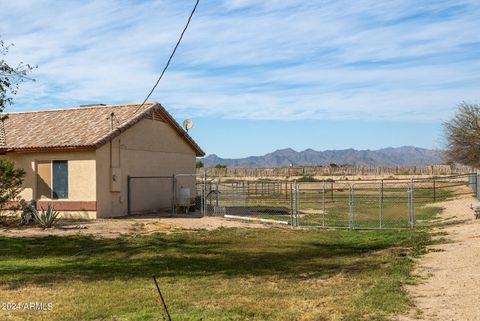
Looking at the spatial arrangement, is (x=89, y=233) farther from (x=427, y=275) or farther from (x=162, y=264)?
(x=427, y=275)

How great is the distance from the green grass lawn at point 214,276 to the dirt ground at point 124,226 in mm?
1548

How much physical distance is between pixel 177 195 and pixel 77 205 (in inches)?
261

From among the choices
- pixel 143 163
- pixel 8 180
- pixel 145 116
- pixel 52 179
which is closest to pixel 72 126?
pixel 52 179

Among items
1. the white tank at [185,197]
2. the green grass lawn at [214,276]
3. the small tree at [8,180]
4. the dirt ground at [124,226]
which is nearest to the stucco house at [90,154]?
the white tank at [185,197]

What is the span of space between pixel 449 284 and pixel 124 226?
44.3ft

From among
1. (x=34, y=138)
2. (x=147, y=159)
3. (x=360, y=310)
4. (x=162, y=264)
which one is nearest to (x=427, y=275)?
(x=360, y=310)

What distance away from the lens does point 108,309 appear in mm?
8180

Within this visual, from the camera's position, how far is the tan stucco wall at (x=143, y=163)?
23.9 meters

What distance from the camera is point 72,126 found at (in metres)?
26.2

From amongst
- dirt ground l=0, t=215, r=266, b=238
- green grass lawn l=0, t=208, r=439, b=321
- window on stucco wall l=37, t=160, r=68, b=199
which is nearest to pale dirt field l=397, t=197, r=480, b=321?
green grass lawn l=0, t=208, r=439, b=321

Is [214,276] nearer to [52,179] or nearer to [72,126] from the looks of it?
[52,179]

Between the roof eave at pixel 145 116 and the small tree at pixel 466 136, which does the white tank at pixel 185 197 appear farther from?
the small tree at pixel 466 136

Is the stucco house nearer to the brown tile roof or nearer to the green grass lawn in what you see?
the brown tile roof

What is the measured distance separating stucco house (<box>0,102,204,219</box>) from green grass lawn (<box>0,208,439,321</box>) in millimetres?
6469
